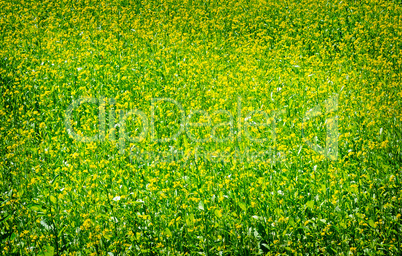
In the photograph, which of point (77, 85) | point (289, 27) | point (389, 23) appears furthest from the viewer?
point (289, 27)

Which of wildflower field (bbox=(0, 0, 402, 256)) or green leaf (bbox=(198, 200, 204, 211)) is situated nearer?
wildflower field (bbox=(0, 0, 402, 256))

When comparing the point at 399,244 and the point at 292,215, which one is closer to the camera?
the point at 399,244

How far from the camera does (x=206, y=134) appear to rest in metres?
4.91

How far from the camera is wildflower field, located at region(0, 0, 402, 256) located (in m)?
3.57

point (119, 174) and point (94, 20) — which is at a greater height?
point (94, 20)

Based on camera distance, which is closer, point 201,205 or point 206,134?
point 201,205

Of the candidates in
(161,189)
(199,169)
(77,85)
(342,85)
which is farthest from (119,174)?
(342,85)

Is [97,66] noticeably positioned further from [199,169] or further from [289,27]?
[289,27]

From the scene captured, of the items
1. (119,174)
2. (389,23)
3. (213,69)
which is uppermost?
(389,23)

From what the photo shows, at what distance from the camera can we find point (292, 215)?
143 inches

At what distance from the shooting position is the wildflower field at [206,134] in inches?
141

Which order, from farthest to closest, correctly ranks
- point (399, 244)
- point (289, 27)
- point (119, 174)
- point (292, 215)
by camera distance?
point (289, 27) < point (119, 174) < point (292, 215) < point (399, 244)

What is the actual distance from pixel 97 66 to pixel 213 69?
5.99ft

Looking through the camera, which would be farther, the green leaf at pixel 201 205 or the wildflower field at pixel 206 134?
the green leaf at pixel 201 205
